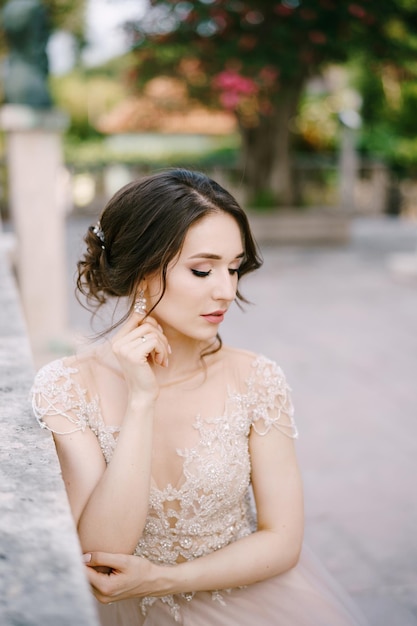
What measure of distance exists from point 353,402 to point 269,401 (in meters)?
3.11

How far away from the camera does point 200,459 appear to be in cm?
165

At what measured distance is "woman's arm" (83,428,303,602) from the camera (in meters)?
1.50

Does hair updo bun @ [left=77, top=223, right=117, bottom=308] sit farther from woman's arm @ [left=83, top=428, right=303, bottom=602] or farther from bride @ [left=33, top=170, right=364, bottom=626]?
woman's arm @ [left=83, top=428, right=303, bottom=602]

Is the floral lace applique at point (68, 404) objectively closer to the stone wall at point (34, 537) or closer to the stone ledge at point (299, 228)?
the stone wall at point (34, 537)

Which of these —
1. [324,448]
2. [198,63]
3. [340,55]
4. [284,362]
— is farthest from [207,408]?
[198,63]

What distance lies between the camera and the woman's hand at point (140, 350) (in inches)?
60.1

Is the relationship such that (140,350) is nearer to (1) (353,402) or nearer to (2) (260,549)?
(2) (260,549)

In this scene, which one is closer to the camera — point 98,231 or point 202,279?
point 202,279

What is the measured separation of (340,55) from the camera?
11094mm

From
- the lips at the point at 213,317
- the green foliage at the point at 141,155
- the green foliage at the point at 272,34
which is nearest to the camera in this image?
the lips at the point at 213,317

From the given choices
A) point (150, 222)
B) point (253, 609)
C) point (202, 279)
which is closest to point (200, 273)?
point (202, 279)

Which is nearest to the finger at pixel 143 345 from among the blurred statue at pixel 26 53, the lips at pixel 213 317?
the lips at pixel 213 317

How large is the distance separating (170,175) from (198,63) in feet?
36.5

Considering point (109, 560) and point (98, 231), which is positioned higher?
point (98, 231)
